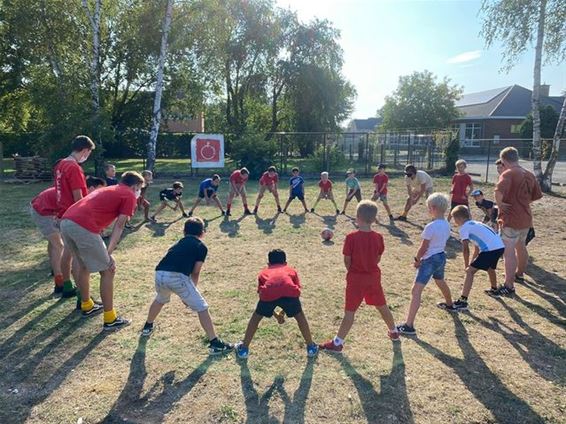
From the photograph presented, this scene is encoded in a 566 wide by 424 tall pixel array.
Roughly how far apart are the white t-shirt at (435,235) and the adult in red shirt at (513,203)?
1.94 metres

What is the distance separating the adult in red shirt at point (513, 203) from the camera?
5987 mm

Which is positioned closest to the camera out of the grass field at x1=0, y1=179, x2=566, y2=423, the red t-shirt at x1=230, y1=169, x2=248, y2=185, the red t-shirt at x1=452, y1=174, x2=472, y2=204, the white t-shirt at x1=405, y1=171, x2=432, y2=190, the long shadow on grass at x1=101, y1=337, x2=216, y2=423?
the long shadow on grass at x1=101, y1=337, x2=216, y2=423

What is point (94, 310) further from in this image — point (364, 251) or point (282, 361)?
point (364, 251)

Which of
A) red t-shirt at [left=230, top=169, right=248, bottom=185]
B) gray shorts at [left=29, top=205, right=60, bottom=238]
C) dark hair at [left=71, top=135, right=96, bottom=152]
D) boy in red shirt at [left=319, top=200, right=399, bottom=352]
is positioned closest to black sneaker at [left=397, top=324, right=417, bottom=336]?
boy in red shirt at [left=319, top=200, right=399, bottom=352]

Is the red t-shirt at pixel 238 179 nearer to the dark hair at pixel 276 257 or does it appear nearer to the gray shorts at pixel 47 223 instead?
the gray shorts at pixel 47 223

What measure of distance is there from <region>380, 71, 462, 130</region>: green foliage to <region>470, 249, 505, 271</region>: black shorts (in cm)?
3901

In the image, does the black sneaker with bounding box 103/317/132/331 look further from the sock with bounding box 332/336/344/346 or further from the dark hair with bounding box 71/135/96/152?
the sock with bounding box 332/336/344/346

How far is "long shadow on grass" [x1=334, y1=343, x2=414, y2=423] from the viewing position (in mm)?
3410

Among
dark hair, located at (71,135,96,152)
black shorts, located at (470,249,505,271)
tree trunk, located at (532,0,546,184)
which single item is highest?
tree trunk, located at (532,0,546,184)

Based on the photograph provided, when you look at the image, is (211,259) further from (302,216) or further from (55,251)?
(302,216)

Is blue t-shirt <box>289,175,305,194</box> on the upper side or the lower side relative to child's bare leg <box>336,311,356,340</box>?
upper

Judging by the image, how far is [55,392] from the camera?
3.68 metres

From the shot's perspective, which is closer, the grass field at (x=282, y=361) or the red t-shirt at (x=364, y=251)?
the grass field at (x=282, y=361)

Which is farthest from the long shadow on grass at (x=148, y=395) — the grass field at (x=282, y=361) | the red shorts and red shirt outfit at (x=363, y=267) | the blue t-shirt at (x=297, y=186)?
the blue t-shirt at (x=297, y=186)
